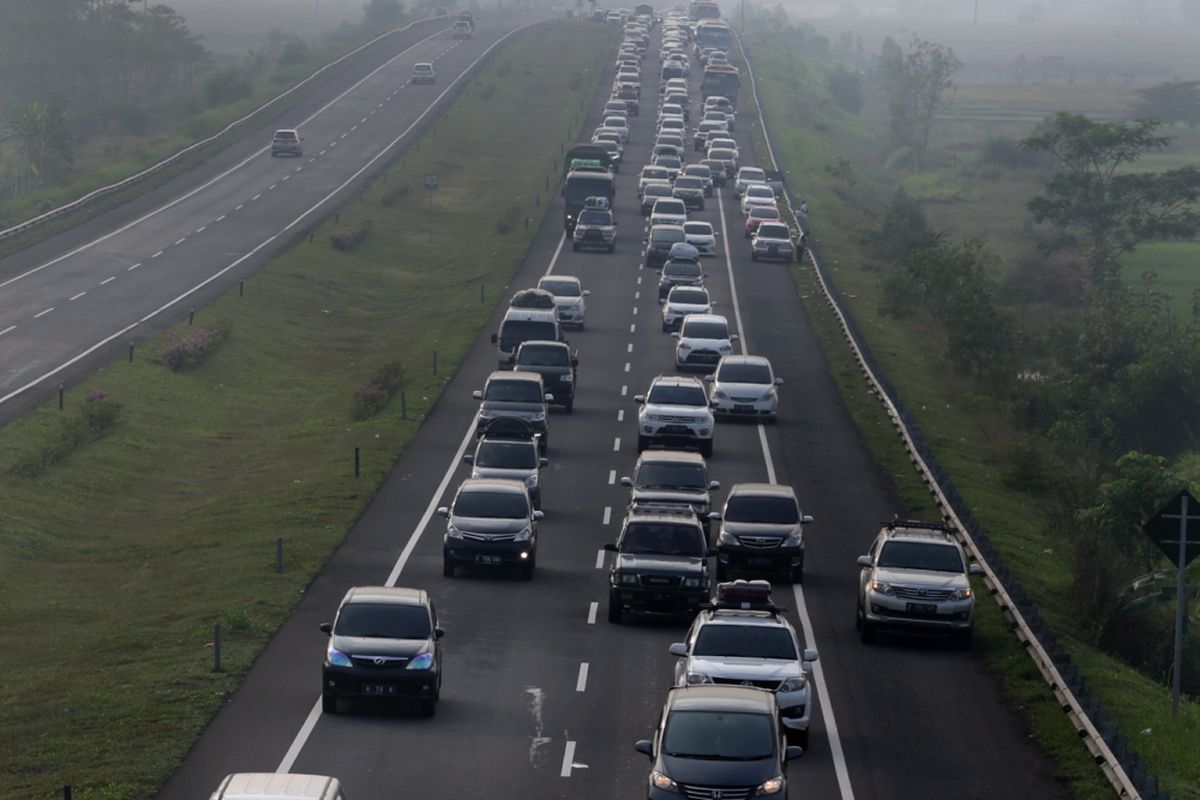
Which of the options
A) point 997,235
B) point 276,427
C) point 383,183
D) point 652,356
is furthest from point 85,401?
point 997,235

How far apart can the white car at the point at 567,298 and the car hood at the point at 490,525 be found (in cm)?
2798

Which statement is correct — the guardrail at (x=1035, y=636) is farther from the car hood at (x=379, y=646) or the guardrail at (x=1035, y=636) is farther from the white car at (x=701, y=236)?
the white car at (x=701, y=236)

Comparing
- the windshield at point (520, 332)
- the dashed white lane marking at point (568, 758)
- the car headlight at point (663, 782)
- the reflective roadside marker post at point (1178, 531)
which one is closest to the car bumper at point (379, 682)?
the dashed white lane marking at point (568, 758)

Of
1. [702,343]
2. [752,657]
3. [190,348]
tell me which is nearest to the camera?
[752,657]

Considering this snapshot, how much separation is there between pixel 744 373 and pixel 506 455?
486 inches

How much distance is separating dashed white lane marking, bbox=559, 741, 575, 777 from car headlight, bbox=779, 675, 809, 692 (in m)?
2.78

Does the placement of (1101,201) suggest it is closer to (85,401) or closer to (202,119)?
(202,119)

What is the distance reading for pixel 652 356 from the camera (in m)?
57.2

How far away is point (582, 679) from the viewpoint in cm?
2623

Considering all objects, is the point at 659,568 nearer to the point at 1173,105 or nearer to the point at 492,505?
the point at 492,505

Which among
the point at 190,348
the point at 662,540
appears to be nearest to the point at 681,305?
the point at 190,348

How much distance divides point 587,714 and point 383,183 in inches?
2859

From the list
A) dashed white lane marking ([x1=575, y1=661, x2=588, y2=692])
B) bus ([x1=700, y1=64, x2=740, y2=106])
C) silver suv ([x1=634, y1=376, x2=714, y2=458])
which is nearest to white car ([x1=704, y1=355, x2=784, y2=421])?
silver suv ([x1=634, y1=376, x2=714, y2=458])

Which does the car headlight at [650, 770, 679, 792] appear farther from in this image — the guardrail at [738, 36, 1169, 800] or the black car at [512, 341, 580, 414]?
the black car at [512, 341, 580, 414]
